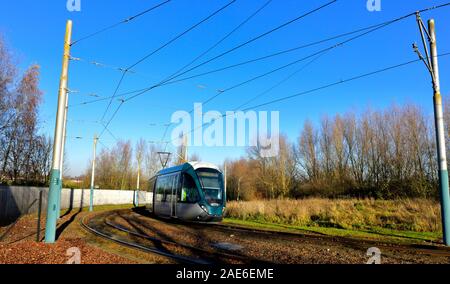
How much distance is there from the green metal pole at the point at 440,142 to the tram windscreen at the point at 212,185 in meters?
10.5

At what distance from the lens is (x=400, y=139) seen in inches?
1843

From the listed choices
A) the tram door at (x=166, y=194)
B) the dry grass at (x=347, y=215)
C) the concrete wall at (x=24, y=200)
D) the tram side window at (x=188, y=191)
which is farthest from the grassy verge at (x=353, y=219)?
the concrete wall at (x=24, y=200)

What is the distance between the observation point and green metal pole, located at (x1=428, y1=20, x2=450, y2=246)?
13.2m

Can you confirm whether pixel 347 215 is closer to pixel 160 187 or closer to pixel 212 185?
pixel 212 185

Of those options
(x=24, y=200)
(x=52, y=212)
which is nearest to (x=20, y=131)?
(x=24, y=200)

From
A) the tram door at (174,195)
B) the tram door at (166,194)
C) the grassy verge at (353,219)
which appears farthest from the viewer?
the tram door at (166,194)

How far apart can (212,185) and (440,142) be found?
1100 cm

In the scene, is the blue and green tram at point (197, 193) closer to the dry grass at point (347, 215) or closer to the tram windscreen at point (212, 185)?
the tram windscreen at point (212, 185)

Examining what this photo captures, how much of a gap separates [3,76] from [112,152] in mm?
47775

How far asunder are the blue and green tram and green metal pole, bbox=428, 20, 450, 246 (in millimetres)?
10400

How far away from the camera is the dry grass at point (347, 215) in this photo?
18.8 metres

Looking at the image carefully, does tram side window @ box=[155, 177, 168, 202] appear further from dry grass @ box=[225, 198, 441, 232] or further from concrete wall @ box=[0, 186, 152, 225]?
dry grass @ box=[225, 198, 441, 232]
